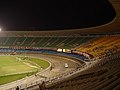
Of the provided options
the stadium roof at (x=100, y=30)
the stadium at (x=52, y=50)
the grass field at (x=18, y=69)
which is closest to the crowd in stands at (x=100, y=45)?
the stadium at (x=52, y=50)

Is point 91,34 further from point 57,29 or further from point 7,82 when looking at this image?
point 7,82

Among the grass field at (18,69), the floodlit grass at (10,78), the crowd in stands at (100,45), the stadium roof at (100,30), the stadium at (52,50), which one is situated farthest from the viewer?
the crowd in stands at (100,45)

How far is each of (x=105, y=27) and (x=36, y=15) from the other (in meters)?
20.0

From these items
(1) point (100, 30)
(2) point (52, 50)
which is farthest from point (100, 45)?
(2) point (52, 50)

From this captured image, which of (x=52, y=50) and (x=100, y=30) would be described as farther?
(x=52, y=50)

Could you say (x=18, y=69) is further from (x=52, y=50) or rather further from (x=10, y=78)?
(x=52, y=50)

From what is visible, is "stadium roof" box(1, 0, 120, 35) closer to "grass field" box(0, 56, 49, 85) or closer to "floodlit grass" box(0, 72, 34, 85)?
"grass field" box(0, 56, 49, 85)

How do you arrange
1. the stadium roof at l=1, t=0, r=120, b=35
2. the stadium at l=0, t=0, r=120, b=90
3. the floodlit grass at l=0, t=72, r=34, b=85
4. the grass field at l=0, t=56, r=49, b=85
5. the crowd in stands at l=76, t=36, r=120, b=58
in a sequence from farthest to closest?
1. the crowd in stands at l=76, t=36, r=120, b=58
2. the stadium roof at l=1, t=0, r=120, b=35
3. the stadium at l=0, t=0, r=120, b=90
4. the grass field at l=0, t=56, r=49, b=85
5. the floodlit grass at l=0, t=72, r=34, b=85

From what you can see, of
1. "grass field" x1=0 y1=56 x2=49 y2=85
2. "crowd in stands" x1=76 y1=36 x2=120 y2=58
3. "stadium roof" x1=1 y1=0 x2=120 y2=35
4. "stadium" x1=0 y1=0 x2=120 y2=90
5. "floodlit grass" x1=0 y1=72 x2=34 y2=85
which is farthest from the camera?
"crowd in stands" x1=76 y1=36 x2=120 y2=58

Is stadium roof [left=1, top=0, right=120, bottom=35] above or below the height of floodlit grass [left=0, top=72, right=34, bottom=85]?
above

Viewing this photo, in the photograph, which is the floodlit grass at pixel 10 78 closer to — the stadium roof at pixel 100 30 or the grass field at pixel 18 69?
the grass field at pixel 18 69

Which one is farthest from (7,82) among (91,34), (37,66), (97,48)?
(91,34)

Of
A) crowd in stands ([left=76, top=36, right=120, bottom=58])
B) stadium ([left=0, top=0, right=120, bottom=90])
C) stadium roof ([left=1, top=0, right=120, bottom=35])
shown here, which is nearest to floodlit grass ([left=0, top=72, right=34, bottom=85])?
stadium ([left=0, top=0, right=120, bottom=90])

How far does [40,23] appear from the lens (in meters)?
64.8
